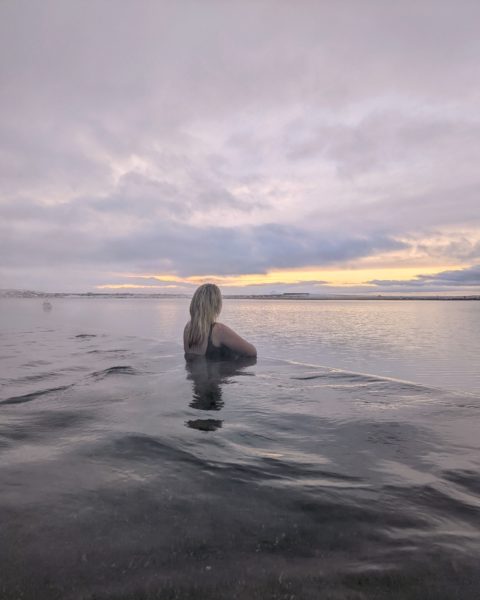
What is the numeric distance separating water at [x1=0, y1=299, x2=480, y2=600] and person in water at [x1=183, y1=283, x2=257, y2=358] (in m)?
2.54

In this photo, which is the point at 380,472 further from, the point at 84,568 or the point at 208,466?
the point at 84,568

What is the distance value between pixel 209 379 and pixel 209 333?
1908mm

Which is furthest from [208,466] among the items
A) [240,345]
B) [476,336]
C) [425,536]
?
[476,336]

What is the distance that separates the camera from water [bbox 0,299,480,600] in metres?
2.20

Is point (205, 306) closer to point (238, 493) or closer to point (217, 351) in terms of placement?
point (217, 351)

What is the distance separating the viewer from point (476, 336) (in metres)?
20.1

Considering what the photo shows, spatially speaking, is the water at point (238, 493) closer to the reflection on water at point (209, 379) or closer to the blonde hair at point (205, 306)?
the reflection on water at point (209, 379)

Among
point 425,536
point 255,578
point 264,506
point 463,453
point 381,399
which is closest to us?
point 255,578

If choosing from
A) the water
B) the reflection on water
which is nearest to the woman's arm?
the reflection on water

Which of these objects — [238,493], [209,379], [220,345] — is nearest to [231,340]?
[220,345]

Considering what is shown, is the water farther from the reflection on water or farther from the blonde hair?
the blonde hair

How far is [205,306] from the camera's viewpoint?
920 centimetres

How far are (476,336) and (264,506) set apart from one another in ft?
70.1

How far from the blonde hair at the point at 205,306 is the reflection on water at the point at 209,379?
34.8 inches
